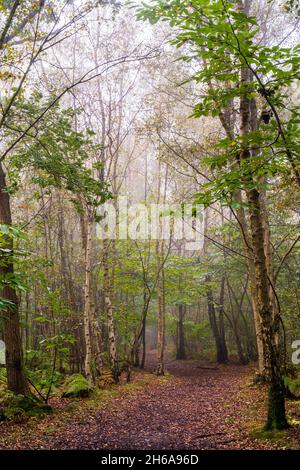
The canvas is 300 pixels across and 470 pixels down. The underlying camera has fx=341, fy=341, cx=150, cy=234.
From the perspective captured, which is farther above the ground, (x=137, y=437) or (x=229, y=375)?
(x=137, y=437)

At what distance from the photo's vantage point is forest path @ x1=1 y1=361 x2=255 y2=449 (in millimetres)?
5621

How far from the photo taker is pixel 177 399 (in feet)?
33.3

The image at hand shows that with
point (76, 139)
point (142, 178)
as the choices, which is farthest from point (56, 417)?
point (142, 178)

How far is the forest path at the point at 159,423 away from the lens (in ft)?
18.4

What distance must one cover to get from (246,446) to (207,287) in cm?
1309

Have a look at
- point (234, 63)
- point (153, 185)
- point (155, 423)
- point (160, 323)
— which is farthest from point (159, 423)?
point (153, 185)

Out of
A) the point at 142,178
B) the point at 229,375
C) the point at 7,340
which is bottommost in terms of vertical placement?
the point at 229,375

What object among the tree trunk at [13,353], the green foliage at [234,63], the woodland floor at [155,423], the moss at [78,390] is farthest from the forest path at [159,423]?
the green foliage at [234,63]

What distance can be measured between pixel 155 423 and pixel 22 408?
2.74 m

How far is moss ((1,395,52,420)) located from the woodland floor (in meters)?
0.20

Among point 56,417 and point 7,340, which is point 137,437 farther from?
point 7,340

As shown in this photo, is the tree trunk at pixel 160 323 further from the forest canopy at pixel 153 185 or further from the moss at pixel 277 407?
the moss at pixel 277 407

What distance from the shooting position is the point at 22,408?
22.4ft

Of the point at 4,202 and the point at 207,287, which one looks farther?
the point at 207,287
